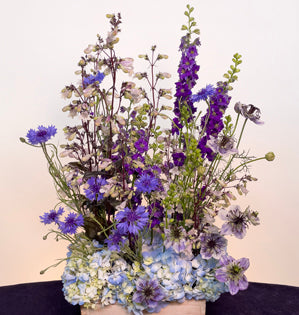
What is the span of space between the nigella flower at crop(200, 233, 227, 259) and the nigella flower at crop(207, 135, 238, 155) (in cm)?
19

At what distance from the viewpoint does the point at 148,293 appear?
1.00 m

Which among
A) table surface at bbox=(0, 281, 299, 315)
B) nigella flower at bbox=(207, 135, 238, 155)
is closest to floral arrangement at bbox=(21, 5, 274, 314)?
nigella flower at bbox=(207, 135, 238, 155)

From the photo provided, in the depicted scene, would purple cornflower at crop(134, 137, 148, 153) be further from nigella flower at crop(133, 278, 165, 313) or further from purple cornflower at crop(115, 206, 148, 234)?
nigella flower at crop(133, 278, 165, 313)

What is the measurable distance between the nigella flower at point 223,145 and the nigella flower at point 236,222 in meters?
0.13

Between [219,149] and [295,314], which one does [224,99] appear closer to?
[219,149]

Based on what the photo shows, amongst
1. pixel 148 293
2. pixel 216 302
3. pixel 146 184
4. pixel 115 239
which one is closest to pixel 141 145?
pixel 146 184

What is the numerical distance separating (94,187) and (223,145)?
0.94 ft

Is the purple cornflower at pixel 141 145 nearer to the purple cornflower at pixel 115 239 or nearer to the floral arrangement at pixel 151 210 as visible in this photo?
the floral arrangement at pixel 151 210

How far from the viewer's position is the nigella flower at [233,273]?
3.23ft

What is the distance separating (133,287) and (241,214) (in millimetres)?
279

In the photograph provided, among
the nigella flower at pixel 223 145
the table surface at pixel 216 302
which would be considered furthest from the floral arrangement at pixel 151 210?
the table surface at pixel 216 302

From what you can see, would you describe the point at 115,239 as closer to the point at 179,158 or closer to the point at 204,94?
the point at 179,158

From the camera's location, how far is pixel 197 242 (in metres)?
1.06

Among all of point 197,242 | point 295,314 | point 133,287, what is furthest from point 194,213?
point 295,314
